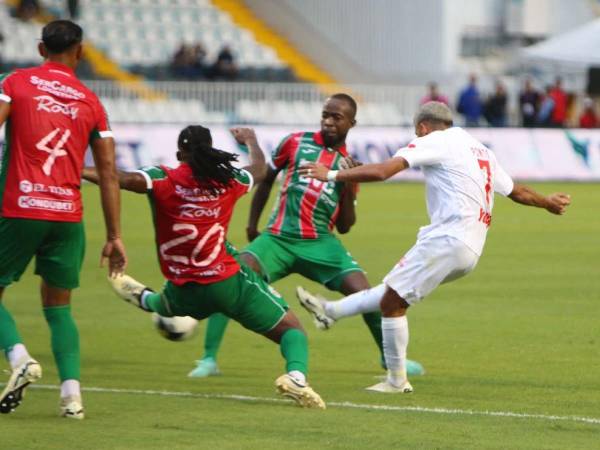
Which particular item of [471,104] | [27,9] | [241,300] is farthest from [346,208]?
[27,9]

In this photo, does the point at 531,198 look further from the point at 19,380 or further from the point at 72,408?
Answer: the point at 19,380

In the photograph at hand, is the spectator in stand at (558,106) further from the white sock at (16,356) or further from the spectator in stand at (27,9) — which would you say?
the white sock at (16,356)

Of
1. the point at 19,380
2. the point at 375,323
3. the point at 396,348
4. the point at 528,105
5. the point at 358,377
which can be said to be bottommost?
the point at 528,105

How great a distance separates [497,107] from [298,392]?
3001 centimetres

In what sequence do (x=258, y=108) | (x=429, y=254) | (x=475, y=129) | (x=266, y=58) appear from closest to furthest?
(x=429, y=254)
(x=475, y=129)
(x=258, y=108)
(x=266, y=58)

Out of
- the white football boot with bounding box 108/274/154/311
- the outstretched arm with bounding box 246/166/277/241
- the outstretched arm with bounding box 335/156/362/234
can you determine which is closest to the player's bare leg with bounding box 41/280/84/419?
the white football boot with bounding box 108/274/154/311

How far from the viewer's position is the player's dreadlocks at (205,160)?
8.86 meters

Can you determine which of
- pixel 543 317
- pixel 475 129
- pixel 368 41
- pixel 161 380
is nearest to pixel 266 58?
pixel 368 41

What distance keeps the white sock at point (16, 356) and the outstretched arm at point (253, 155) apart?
1852 mm

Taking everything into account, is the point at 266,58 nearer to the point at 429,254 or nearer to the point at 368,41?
the point at 368,41

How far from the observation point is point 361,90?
39.6 metres

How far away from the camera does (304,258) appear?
10656 mm

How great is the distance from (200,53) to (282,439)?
31.2 m

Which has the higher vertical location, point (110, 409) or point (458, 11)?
point (110, 409)
